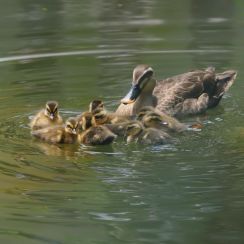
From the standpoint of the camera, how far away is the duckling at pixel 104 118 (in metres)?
6.69

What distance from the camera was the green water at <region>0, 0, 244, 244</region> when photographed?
15.4 ft

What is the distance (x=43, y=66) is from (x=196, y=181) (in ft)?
13.9

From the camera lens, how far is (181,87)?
7.80 m

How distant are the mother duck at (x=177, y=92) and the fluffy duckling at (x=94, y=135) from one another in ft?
2.31

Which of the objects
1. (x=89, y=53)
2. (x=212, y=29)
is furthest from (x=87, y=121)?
(x=212, y=29)

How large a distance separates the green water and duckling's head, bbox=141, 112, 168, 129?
0.81ft

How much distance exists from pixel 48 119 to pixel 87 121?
37 centimetres

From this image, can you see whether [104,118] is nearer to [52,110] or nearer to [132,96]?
[52,110]

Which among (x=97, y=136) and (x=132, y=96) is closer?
(x=97, y=136)

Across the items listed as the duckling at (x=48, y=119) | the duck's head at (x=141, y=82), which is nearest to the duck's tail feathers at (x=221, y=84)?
the duck's head at (x=141, y=82)

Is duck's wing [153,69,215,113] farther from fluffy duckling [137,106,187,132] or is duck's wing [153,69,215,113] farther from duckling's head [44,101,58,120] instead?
duckling's head [44,101,58,120]

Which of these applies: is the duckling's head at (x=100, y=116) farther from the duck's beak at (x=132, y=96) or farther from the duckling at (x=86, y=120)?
the duck's beak at (x=132, y=96)

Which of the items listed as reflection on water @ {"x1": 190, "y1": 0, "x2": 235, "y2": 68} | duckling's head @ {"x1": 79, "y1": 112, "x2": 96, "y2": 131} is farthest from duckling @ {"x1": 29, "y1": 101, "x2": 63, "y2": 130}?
reflection on water @ {"x1": 190, "y1": 0, "x2": 235, "y2": 68}

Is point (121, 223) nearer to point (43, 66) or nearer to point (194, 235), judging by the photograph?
point (194, 235)
